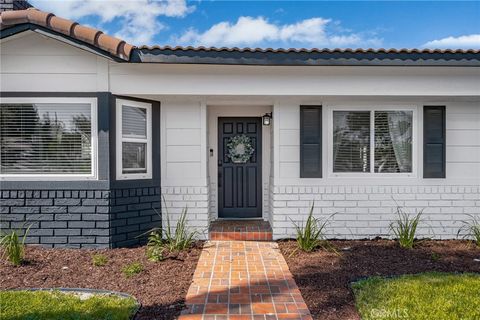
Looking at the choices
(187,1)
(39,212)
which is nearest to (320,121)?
(39,212)

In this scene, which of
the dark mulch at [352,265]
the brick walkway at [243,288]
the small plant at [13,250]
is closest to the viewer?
the brick walkway at [243,288]

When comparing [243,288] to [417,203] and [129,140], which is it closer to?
[129,140]

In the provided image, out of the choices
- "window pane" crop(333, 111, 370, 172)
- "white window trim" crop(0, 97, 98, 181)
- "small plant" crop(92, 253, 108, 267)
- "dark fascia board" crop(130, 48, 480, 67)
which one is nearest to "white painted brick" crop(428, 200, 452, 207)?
"window pane" crop(333, 111, 370, 172)

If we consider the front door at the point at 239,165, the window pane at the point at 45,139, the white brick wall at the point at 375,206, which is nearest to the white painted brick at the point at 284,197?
the white brick wall at the point at 375,206

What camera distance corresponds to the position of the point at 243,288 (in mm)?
4055

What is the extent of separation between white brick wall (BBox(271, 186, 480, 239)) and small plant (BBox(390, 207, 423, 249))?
94 mm

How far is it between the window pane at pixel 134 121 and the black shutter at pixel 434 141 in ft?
17.1

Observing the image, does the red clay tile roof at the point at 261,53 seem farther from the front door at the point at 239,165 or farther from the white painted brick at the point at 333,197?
the white painted brick at the point at 333,197

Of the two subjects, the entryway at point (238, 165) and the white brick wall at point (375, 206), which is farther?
the entryway at point (238, 165)

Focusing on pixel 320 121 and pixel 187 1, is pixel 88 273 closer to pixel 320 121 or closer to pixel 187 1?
pixel 320 121

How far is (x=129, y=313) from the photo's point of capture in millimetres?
A: 3342

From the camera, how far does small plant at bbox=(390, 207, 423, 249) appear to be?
5.75 meters

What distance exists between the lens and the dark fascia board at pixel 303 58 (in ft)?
17.2

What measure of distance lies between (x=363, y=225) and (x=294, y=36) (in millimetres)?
6508
